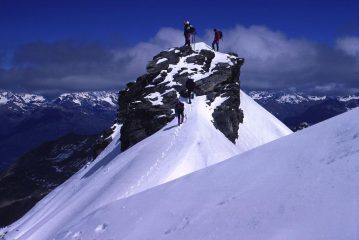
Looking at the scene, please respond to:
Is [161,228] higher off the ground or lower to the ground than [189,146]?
higher

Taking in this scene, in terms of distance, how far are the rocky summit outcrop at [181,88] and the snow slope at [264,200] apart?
85.0 feet

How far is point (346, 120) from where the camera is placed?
608 inches

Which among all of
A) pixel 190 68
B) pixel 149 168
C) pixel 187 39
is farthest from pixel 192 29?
pixel 149 168

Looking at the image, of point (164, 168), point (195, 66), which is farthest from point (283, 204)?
point (195, 66)

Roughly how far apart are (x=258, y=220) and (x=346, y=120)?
5.93 m

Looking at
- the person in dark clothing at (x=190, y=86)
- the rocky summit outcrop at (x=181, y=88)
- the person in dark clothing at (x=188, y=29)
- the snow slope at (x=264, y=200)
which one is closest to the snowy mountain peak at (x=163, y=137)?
the rocky summit outcrop at (x=181, y=88)

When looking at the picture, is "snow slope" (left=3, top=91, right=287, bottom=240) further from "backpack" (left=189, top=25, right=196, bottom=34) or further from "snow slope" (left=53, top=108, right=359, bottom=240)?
"backpack" (left=189, top=25, right=196, bottom=34)

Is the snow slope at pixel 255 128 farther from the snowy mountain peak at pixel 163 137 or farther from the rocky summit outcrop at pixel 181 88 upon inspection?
the rocky summit outcrop at pixel 181 88

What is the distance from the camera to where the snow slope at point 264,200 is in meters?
10.5

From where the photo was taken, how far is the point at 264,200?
1253 centimetres

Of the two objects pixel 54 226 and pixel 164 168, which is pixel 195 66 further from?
pixel 54 226

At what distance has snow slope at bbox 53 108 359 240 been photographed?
10539 mm

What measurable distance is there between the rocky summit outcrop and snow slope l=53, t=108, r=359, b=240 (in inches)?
1020

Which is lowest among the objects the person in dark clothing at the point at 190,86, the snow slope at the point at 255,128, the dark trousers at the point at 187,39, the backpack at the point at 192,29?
the snow slope at the point at 255,128
